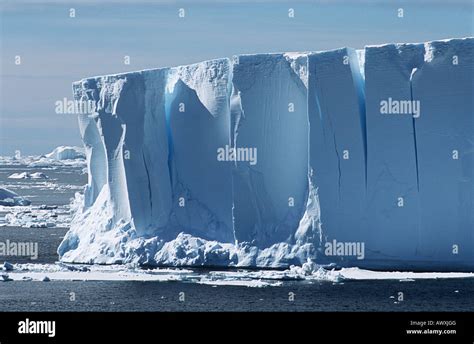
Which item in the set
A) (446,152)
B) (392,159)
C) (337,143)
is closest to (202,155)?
(337,143)

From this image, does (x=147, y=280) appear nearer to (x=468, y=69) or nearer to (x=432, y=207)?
(x=432, y=207)

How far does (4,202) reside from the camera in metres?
39.1

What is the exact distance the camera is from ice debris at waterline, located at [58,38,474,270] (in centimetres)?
1959

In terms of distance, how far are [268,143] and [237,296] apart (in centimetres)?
345

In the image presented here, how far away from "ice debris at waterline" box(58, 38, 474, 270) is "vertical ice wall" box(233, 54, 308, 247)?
0.02 meters

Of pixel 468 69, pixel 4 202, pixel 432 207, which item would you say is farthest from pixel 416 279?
pixel 4 202

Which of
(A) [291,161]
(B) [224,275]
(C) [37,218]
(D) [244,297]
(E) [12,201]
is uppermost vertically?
(A) [291,161]

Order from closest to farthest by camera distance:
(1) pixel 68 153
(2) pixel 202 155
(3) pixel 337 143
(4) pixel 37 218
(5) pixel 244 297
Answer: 1. (5) pixel 244 297
2. (3) pixel 337 143
3. (2) pixel 202 155
4. (4) pixel 37 218
5. (1) pixel 68 153

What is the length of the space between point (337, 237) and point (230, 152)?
2.45 metres

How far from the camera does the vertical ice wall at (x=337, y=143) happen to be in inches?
782

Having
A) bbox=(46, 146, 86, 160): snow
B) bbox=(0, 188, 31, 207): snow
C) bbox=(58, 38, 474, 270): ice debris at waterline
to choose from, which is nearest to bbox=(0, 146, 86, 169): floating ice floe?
bbox=(46, 146, 86, 160): snow

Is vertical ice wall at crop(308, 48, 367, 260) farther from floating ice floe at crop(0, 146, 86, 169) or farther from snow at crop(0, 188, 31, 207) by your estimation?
floating ice floe at crop(0, 146, 86, 169)

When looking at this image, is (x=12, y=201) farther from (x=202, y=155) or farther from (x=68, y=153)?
(x=68, y=153)

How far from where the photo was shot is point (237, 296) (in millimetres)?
18094
